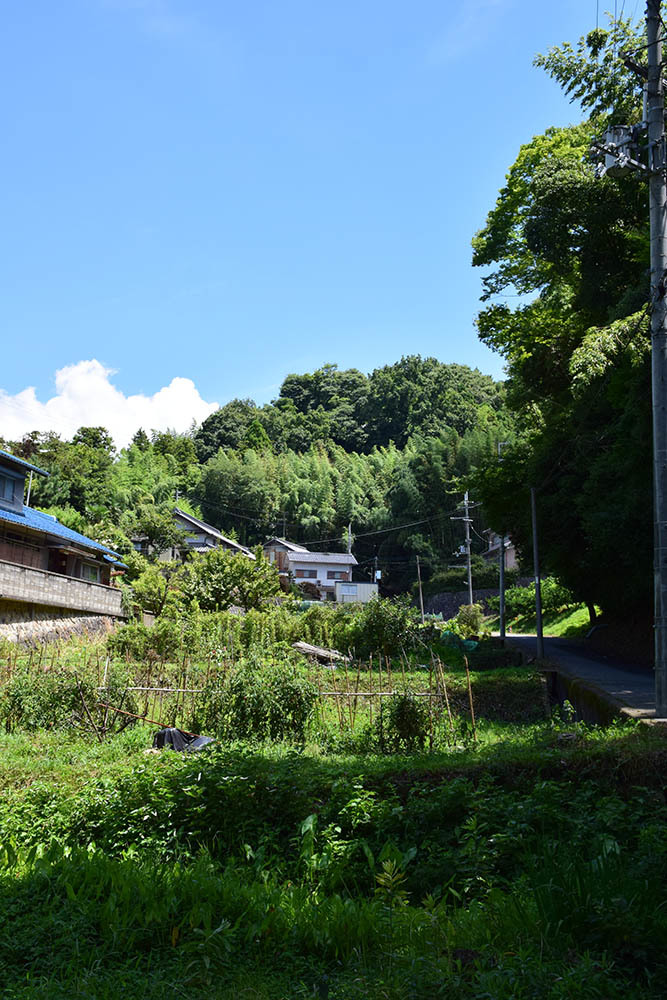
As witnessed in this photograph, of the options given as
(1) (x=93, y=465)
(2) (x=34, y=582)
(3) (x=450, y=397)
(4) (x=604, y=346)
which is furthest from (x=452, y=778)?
(3) (x=450, y=397)

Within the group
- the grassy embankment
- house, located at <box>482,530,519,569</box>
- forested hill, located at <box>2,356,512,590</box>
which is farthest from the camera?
house, located at <box>482,530,519,569</box>

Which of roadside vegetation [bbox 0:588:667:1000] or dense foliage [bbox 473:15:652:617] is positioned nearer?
roadside vegetation [bbox 0:588:667:1000]

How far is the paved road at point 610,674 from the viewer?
11.3 meters

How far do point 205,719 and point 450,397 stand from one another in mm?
61529

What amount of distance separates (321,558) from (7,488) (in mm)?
33166

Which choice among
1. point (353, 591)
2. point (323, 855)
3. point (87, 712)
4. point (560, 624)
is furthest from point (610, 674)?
point (353, 591)

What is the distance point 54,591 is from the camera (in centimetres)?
2583

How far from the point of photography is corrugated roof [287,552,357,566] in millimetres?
58312

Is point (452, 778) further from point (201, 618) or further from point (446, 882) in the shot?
point (201, 618)

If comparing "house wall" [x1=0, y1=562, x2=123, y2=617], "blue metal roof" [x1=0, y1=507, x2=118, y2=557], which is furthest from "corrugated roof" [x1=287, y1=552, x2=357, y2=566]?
"house wall" [x1=0, y1=562, x2=123, y2=617]

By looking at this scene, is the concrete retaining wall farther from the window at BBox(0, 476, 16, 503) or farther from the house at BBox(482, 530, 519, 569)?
the house at BBox(482, 530, 519, 569)

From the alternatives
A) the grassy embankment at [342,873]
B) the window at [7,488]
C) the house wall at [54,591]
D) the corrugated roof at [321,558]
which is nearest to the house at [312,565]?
the corrugated roof at [321,558]

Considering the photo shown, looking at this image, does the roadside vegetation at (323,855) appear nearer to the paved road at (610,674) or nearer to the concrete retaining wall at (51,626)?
the paved road at (610,674)

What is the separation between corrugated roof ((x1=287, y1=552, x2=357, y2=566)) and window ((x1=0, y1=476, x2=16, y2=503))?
31.0 meters
